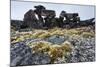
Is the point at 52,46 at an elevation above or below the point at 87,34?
below

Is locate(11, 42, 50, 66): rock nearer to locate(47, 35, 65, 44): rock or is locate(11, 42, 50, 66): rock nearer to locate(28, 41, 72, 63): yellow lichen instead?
locate(28, 41, 72, 63): yellow lichen

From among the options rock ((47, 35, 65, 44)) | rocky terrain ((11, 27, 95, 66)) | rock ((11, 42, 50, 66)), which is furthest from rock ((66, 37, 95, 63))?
rock ((11, 42, 50, 66))

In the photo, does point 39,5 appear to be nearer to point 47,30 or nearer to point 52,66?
point 47,30

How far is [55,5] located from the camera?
2609 millimetres

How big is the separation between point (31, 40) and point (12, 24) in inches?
12.2

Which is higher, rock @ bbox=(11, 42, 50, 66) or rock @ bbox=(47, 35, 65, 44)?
rock @ bbox=(47, 35, 65, 44)

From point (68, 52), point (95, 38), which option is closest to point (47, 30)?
point (68, 52)

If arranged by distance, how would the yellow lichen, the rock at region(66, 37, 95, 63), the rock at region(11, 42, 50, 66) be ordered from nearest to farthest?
the rock at region(11, 42, 50, 66), the yellow lichen, the rock at region(66, 37, 95, 63)

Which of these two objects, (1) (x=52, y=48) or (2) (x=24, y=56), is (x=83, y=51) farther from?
(2) (x=24, y=56)

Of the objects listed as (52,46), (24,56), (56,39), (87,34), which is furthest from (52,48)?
(87,34)

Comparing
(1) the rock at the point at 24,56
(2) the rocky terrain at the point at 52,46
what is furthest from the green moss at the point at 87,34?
(1) the rock at the point at 24,56

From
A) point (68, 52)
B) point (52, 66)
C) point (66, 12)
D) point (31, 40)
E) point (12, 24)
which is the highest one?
point (66, 12)
